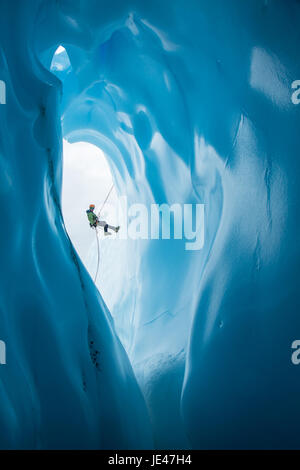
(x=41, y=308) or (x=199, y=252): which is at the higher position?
(x=199, y=252)

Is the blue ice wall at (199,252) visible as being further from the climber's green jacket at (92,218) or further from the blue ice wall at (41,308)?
the climber's green jacket at (92,218)

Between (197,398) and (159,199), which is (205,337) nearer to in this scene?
(197,398)

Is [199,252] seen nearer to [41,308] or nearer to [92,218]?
[41,308]

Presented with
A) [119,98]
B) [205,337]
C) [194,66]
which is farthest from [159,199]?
[205,337]

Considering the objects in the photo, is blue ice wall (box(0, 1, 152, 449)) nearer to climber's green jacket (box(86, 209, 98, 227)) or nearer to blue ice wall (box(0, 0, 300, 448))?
blue ice wall (box(0, 0, 300, 448))

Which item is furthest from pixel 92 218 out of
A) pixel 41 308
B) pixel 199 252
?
pixel 41 308

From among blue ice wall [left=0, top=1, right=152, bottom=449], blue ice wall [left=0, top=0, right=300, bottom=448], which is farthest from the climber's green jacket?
blue ice wall [left=0, top=1, right=152, bottom=449]

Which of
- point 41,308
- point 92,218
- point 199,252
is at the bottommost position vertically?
point 41,308

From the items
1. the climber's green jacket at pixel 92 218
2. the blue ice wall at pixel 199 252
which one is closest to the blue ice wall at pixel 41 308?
the blue ice wall at pixel 199 252

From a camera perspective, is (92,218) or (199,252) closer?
(199,252)
